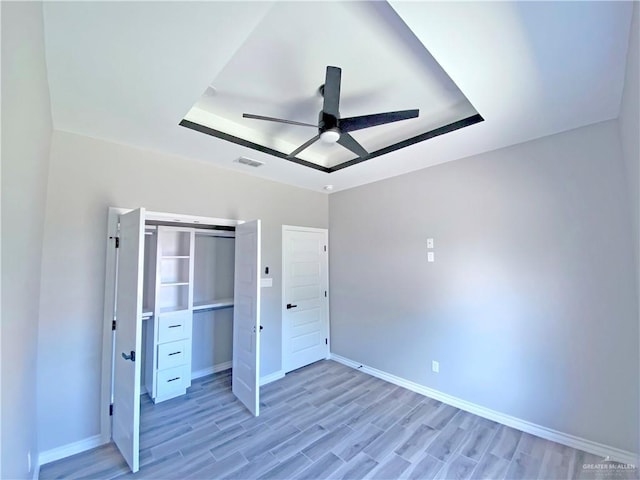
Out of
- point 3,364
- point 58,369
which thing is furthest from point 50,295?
point 3,364

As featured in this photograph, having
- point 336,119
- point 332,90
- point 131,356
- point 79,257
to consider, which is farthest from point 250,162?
point 131,356

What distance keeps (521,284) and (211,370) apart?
412 cm

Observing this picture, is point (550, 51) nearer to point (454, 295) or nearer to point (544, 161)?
point (544, 161)

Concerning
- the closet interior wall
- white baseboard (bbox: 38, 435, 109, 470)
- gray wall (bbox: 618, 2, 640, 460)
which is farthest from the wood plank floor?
gray wall (bbox: 618, 2, 640, 460)

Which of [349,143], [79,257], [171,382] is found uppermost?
[349,143]

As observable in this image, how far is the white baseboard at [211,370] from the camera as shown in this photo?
3895 mm

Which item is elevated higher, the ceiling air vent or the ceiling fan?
the ceiling air vent

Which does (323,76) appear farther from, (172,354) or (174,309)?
(172,354)

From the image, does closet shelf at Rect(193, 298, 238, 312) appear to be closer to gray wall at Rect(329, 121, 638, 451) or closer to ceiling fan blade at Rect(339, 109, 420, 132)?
gray wall at Rect(329, 121, 638, 451)

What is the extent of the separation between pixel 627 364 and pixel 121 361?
427 centimetres

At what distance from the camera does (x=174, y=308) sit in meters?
3.62

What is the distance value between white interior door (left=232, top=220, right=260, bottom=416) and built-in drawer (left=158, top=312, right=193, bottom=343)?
649mm

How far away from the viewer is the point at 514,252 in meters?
2.78

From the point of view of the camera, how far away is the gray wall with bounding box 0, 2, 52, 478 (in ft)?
3.46
